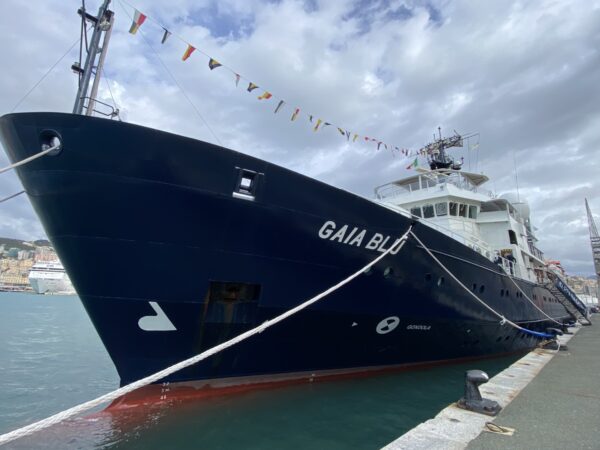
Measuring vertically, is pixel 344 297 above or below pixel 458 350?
above

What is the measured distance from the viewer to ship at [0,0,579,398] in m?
4.91

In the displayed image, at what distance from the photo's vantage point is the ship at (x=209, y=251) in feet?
16.1

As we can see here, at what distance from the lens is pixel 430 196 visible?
12.6m

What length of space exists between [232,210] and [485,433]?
164 inches

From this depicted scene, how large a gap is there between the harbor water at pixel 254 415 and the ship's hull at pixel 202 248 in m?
0.46

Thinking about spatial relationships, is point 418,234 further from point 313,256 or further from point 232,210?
point 232,210

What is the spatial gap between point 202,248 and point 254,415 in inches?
Answer: 111

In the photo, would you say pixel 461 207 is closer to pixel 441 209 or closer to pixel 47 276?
pixel 441 209

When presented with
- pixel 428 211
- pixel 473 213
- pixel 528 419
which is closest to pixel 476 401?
pixel 528 419

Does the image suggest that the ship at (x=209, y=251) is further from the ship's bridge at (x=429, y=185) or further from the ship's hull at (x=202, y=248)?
the ship's bridge at (x=429, y=185)

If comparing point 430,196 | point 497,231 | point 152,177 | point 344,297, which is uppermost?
point 430,196

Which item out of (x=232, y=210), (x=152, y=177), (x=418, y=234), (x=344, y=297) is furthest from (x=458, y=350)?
(x=152, y=177)

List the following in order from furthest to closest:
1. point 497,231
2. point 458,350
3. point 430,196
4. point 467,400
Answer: point 497,231 → point 430,196 → point 458,350 → point 467,400

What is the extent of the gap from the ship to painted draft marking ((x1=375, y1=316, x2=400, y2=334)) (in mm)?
30
